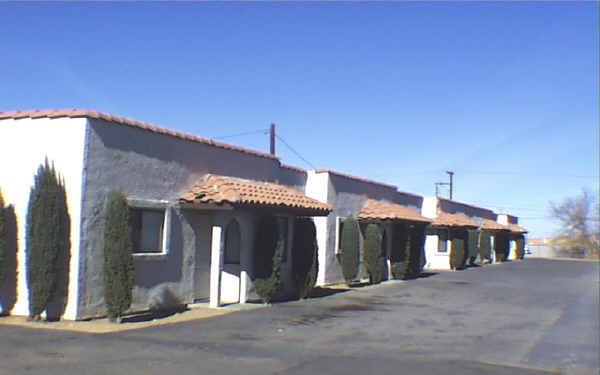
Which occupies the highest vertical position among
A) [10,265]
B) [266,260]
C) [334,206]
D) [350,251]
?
[334,206]

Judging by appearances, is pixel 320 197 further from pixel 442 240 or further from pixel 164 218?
pixel 442 240

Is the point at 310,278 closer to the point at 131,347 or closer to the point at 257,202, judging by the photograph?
the point at 257,202

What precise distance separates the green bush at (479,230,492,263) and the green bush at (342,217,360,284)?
2064cm

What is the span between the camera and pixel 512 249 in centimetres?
5175

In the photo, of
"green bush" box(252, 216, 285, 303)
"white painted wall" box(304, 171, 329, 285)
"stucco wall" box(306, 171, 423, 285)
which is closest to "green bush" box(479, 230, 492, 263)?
"stucco wall" box(306, 171, 423, 285)

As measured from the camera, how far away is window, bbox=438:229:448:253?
1321 inches

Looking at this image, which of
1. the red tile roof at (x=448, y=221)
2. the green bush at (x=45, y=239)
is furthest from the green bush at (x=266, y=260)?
the red tile roof at (x=448, y=221)

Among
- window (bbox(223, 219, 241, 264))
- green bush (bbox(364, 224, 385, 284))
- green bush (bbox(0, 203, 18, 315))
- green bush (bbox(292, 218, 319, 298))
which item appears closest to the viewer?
green bush (bbox(0, 203, 18, 315))

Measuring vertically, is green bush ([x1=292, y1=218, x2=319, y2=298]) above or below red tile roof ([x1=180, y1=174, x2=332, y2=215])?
below

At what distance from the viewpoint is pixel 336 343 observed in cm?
941

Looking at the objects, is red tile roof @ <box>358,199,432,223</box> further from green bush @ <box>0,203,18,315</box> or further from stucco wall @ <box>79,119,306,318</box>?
green bush @ <box>0,203,18,315</box>

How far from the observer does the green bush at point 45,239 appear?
10.1 metres

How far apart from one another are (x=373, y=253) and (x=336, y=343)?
1161cm

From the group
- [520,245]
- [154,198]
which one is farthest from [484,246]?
[154,198]
